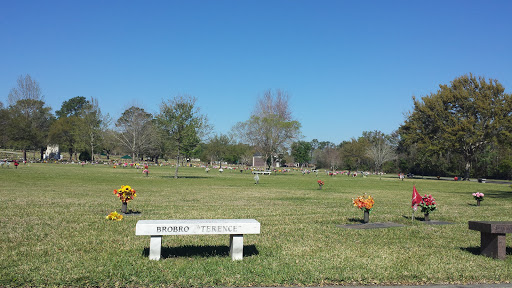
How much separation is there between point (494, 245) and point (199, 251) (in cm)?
613

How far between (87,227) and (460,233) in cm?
1038

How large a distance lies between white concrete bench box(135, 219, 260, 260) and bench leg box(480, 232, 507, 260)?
500 centimetres

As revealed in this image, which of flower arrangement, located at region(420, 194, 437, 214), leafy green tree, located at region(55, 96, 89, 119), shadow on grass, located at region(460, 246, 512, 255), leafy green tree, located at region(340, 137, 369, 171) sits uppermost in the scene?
leafy green tree, located at region(55, 96, 89, 119)

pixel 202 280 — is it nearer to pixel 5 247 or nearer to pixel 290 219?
pixel 5 247

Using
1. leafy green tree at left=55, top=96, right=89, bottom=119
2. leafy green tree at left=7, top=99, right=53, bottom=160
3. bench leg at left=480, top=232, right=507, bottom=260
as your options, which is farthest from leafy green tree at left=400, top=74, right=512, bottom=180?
leafy green tree at left=55, top=96, right=89, bottom=119

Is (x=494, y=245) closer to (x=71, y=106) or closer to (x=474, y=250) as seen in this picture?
(x=474, y=250)

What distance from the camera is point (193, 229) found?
23.7 ft

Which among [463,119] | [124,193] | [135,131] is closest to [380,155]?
[463,119]

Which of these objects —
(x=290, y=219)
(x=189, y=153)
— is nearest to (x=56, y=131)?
(x=189, y=153)

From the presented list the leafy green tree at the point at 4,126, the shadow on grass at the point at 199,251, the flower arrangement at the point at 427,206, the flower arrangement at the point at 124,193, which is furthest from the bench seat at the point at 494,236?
the leafy green tree at the point at 4,126

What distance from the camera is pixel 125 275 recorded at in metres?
6.37

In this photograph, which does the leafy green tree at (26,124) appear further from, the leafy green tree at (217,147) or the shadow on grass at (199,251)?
the shadow on grass at (199,251)

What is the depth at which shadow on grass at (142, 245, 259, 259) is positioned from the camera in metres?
7.95

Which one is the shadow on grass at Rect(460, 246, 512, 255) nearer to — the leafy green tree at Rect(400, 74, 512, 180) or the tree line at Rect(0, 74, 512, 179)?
the tree line at Rect(0, 74, 512, 179)
